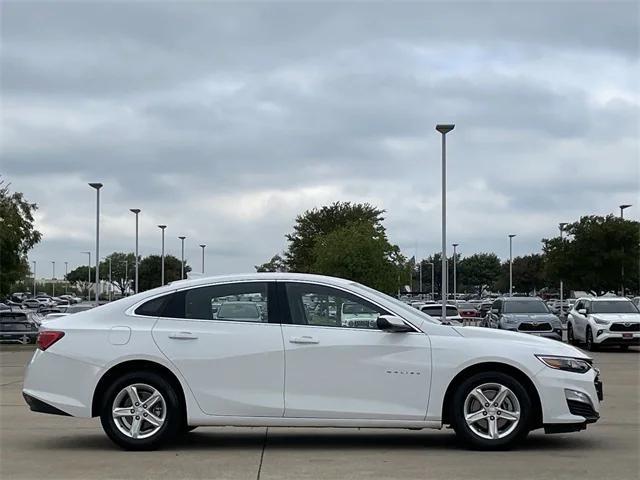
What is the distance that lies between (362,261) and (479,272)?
9059cm

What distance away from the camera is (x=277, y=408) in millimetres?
8695

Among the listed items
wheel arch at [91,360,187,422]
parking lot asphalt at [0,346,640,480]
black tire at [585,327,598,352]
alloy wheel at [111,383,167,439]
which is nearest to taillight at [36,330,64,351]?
wheel arch at [91,360,187,422]

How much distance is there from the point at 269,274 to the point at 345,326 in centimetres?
94

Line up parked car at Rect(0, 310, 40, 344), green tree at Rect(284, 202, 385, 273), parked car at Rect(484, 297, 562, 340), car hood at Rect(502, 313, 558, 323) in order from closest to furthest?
parked car at Rect(484, 297, 562, 340) → car hood at Rect(502, 313, 558, 323) → parked car at Rect(0, 310, 40, 344) → green tree at Rect(284, 202, 385, 273)

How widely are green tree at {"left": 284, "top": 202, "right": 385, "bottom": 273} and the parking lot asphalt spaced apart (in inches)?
2548

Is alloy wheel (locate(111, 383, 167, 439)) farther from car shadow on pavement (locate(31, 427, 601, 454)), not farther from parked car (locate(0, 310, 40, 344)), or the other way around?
parked car (locate(0, 310, 40, 344))

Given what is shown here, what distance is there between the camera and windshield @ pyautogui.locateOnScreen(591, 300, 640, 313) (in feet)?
93.6

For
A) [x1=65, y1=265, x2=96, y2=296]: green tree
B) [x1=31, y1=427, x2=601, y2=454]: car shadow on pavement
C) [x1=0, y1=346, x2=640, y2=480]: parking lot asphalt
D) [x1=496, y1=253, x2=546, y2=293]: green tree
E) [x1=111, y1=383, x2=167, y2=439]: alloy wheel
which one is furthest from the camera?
[x1=65, y1=265, x2=96, y2=296]: green tree

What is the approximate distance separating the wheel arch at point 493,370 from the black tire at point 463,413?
2.1 inches

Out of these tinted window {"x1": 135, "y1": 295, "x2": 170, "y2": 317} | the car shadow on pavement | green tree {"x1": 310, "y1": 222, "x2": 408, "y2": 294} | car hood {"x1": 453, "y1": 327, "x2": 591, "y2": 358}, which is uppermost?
green tree {"x1": 310, "y1": 222, "x2": 408, "y2": 294}

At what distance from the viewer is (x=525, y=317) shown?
27438 mm

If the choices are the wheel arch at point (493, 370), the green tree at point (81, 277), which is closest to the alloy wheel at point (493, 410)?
the wheel arch at point (493, 370)

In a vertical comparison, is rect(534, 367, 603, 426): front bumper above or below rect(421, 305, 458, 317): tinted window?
below

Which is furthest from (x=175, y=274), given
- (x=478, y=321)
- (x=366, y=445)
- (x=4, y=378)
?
(x=366, y=445)
